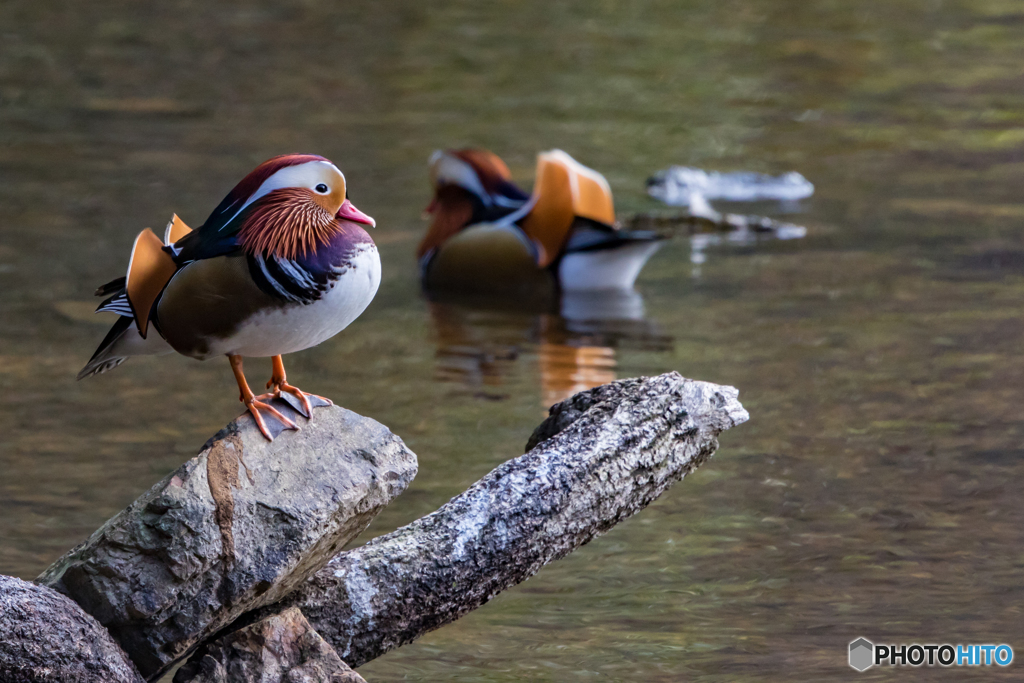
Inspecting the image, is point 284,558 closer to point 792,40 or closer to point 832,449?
point 832,449

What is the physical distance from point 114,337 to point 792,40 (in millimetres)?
11566

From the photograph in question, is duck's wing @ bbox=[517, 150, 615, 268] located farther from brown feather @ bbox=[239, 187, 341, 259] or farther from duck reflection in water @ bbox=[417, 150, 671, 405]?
brown feather @ bbox=[239, 187, 341, 259]

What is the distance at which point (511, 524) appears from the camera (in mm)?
3582

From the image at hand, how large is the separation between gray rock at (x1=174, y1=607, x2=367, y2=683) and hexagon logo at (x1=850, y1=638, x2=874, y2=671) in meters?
1.44

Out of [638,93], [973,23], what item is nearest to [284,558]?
Result: [638,93]

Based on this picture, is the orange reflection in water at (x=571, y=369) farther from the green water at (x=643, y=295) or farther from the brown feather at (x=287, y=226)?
the brown feather at (x=287, y=226)

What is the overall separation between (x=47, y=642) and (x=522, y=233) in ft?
15.6

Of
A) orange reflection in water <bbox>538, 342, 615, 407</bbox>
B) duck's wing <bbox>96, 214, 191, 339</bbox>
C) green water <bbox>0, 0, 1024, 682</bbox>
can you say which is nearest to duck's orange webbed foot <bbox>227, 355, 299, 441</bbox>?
duck's wing <bbox>96, 214, 191, 339</bbox>

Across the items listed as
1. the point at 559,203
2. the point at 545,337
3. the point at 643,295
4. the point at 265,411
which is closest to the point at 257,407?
the point at 265,411

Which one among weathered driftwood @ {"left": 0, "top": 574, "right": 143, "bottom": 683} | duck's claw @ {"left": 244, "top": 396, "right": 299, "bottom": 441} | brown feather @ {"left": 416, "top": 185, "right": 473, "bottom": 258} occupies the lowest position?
weathered driftwood @ {"left": 0, "top": 574, "right": 143, "bottom": 683}

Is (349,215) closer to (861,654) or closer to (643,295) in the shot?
(861,654)

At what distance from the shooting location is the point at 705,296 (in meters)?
7.56

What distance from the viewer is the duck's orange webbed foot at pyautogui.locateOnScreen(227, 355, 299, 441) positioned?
11.0 ft

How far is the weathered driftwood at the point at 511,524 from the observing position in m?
3.59
